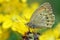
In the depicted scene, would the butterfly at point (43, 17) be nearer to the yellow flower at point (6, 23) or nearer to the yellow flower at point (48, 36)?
the yellow flower at point (48, 36)

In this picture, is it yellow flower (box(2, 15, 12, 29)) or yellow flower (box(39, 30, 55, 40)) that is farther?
yellow flower (box(2, 15, 12, 29))

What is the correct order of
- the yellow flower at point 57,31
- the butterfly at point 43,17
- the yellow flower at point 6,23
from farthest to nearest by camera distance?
the yellow flower at point 6,23
the yellow flower at point 57,31
the butterfly at point 43,17

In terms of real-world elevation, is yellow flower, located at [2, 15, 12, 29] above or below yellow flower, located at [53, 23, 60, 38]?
above

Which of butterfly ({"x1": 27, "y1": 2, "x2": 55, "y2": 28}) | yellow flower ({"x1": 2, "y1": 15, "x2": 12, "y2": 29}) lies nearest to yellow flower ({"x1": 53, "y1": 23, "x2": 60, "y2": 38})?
butterfly ({"x1": 27, "y1": 2, "x2": 55, "y2": 28})

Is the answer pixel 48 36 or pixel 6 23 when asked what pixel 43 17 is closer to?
pixel 48 36

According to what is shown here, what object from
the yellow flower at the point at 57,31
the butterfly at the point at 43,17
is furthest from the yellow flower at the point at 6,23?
the yellow flower at the point at 57,31

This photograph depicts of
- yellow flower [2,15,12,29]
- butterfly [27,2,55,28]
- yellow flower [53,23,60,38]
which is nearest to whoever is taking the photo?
butterfly [27,2,55,28]

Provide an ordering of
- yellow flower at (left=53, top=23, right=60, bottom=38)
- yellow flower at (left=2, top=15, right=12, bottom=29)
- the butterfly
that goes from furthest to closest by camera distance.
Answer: yellow flower at (left=2, top=15, right=12, bottom=29) < yellow flower at (left=53, top=23, right=60, bottom=38) < the butterfly

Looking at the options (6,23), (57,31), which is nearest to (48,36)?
(57,31)

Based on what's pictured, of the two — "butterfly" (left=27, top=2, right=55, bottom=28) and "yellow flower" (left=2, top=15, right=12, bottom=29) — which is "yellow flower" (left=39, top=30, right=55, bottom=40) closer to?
"butterfly" (left=27, top=2, right=55, bottom=28)

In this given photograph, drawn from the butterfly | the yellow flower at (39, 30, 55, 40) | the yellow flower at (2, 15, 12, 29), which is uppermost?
the yellow flower at (2, 15, 12, 29)
